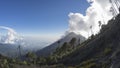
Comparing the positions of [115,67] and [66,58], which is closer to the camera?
[115,67]

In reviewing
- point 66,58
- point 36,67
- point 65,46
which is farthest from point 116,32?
point 65,46

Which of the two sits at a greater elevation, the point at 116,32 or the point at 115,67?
the point at 116,32

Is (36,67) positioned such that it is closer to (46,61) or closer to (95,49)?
(46,61)

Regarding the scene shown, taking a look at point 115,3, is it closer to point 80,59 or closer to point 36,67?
point 80,59

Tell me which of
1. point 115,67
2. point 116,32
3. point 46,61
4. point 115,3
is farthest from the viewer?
point 46,61

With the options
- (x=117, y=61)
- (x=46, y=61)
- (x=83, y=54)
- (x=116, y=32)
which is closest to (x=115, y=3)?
(x=116, y=32)

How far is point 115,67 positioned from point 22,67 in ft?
325

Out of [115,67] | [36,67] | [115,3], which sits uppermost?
[115,3]

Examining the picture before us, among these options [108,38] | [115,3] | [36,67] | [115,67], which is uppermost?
[115,3]

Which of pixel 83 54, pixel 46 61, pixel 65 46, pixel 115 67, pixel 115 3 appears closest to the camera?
pixel 115 67

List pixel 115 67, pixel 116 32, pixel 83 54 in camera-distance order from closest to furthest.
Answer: pixel 115 67 < pixel 116 32 < pixel 83 54

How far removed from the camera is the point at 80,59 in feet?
427

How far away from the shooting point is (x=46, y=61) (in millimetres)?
164875

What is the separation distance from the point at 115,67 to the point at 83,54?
8985 centimetres
